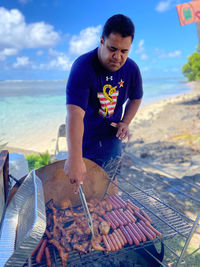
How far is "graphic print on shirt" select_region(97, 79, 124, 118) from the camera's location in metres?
2.16

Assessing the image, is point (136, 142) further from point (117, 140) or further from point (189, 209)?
point (117, 140)

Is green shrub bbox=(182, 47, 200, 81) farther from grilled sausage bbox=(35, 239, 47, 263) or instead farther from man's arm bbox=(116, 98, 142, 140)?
grilled sausage bbox=(35, 239, 47, 263)

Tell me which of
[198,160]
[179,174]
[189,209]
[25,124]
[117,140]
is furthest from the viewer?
[25,124]

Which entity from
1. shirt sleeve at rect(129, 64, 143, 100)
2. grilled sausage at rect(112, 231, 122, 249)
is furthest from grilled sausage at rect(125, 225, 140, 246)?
shirt sleeve at rect(129, 64, 143, 100)

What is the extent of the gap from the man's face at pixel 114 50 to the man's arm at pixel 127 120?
0.68 metres

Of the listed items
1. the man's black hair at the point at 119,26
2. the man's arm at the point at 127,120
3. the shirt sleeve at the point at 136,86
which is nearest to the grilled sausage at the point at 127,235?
the man's arm at the point at 127,120

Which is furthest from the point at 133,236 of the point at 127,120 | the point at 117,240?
the point at 127,120

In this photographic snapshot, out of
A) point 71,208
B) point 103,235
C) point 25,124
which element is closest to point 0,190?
point 71,208

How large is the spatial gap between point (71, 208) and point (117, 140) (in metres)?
0.88

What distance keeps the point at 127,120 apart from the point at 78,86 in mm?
802

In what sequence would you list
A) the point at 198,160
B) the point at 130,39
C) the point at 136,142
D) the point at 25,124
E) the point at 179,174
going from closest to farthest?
1. the point at 130,39
2. the point at 179,174
3. the point at 198,160
4. the point at 136,142
5. the point at 25,124

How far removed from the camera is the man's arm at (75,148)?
1715mm

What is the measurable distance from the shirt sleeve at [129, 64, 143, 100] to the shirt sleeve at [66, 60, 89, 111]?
0.58 m

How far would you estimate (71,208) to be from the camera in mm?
2258
